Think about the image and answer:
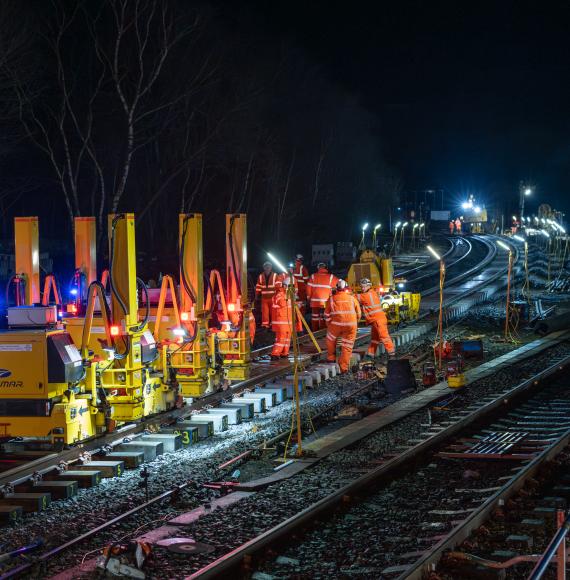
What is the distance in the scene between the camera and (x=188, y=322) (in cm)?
1357

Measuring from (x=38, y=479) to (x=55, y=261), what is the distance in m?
31.5

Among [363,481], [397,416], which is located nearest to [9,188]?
[397,416]

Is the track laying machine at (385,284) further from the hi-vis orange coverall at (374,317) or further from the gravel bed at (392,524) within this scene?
the gravel bed at (392,524)

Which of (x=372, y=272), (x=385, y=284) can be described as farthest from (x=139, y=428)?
(x=385, y=284)

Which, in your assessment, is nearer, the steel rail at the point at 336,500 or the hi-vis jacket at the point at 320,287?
the steel rail at the point at 336,500

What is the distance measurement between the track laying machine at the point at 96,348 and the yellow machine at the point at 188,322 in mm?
15

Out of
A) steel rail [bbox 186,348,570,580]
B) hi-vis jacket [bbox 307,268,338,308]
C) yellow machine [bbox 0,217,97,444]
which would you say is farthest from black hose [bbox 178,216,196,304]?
hi-vis jacket [bbox 307,268,338,308]

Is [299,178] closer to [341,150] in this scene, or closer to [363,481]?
[341,150]

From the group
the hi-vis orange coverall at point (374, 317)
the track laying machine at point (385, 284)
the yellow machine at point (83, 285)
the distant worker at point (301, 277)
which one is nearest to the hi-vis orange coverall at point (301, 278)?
the distant worker at point (301, 277)

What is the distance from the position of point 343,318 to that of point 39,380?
24.7 feet

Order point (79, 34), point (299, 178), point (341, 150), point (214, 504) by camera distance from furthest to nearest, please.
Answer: point (341, 150) → point (299, 178) → point (79, 34) → point (214, 504)

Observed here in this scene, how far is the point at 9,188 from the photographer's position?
43.4 m

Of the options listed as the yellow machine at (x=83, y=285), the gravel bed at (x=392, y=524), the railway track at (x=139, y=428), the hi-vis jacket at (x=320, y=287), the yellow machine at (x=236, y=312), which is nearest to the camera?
the gravel bed at (x=392, y=524)

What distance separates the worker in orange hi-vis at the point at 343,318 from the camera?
1731 cm
